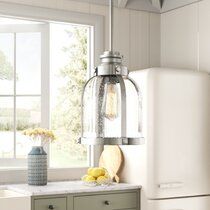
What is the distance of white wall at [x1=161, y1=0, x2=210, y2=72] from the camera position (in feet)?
13.8

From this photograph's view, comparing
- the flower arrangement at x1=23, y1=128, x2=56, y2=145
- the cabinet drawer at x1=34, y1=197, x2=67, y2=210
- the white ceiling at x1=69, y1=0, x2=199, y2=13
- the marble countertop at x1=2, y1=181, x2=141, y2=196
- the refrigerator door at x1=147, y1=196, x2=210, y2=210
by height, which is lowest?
the refrigerator door at x1=147, y1=196, x2=210, y2=210

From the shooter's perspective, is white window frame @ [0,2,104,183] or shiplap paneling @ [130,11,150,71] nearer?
white window frame @ [0,2,104,183]

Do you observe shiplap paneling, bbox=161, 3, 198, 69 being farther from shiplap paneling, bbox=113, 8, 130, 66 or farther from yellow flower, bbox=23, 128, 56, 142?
yellow flower, bbox=23, 128, 56, 142

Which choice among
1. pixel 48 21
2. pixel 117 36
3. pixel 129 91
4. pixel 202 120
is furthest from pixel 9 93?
pixel 129 91

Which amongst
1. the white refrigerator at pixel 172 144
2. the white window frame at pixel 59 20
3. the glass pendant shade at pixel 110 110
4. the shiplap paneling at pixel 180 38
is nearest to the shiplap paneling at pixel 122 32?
the white window frame at pixel 59 20

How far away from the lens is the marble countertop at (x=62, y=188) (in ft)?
11.1

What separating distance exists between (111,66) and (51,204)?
2.19 metres

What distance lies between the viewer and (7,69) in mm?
4340

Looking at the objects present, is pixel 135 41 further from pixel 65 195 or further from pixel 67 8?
pixel 65 195

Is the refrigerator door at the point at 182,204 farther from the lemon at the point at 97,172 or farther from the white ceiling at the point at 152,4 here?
the white ceiling at the point at 152,4

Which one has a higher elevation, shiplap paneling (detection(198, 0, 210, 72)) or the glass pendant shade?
shiplap paneling (detection(198, 0, 210, 72))

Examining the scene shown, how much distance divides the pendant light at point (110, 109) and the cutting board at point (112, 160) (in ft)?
8.59

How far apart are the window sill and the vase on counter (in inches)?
9.5

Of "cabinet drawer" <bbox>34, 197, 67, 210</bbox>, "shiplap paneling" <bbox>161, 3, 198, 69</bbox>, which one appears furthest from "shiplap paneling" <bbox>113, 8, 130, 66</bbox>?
"cabinet drawer" <bbox>34, 197, 67, 210</bbox>
